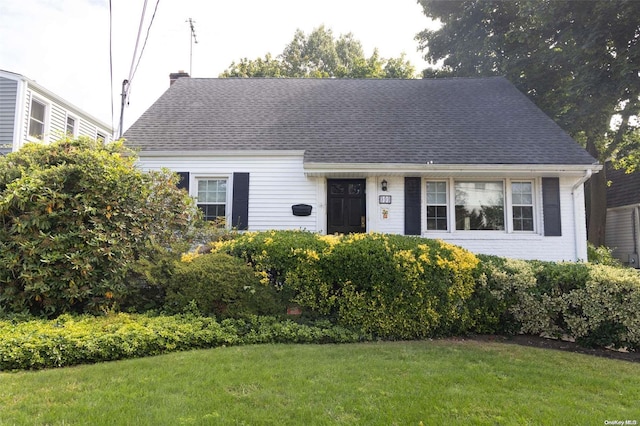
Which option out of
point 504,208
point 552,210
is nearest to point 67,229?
point 504,208

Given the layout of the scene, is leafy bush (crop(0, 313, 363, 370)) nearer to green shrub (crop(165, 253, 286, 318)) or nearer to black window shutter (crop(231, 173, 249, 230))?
green shrub (crop(165, 253, 286, 318))

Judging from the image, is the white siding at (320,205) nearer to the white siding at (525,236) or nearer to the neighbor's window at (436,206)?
the white siding at (525,236)

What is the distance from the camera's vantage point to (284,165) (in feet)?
32.1

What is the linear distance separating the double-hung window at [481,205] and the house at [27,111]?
12.2m

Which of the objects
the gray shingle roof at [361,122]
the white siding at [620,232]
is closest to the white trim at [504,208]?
the gray shingle roof at [361,122]

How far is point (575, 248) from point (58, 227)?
35.3ft

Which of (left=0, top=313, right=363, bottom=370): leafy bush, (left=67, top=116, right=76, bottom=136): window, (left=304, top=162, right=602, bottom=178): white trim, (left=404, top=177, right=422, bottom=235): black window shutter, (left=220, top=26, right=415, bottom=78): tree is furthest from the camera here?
(left=220, top=26, right=415, bottom=78): tree

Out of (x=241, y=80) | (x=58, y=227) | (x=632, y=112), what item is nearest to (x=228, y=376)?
(x=58, y=227)

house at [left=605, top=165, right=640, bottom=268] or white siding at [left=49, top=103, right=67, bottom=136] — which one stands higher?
white siding at [left=49, top=103, right=67, bottom=136]

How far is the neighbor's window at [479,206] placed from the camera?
9.59 meters

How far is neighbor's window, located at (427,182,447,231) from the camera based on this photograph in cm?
962

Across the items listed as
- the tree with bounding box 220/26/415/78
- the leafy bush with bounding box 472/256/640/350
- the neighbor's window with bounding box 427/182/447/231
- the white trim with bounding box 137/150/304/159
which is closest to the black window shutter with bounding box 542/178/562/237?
the neighbor's window with bounding box 427/182/447/231

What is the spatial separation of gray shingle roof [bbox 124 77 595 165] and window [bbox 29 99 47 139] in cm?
645

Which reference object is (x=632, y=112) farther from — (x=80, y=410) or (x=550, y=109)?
(x=80, y=410)
